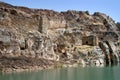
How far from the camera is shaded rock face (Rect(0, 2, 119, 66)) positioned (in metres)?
57.5

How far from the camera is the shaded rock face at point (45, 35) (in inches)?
2265

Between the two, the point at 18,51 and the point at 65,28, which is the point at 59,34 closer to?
the point at 65,28

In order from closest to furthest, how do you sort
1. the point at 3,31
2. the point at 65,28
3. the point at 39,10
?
the point at 3,31 < the point at 65,28 < the point at 39,10

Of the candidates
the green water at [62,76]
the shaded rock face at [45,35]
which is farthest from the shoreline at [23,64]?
the green water at [62,76]

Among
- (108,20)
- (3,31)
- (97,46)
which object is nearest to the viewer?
(3,31)

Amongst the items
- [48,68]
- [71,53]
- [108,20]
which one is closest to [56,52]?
[71,53]

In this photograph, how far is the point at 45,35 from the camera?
226ft

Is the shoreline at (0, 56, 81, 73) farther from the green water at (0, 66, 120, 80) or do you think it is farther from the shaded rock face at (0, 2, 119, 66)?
the green water at (0, 66, 120, 80)

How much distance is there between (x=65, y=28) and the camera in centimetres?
9344

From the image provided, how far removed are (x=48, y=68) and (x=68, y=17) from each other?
50.3 metres

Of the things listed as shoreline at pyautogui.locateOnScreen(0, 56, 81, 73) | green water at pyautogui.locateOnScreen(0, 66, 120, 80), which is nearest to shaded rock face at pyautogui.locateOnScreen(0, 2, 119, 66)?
shoreline at pyautogui.locateOnScreen(0, 56, 81, 73)

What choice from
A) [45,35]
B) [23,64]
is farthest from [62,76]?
[45,35]

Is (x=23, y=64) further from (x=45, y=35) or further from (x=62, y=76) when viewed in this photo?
(x=45, y=35)

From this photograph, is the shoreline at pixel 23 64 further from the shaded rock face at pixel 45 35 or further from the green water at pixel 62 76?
the green water at pixel 62 76
